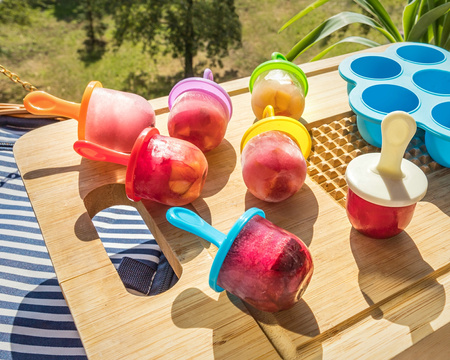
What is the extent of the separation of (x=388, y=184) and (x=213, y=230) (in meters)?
0.21

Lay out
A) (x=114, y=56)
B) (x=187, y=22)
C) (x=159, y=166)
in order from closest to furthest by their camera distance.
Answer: (x=159, y=166), (x=187, y=22), (x=114, y=56)

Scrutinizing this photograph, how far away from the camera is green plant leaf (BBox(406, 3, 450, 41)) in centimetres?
105

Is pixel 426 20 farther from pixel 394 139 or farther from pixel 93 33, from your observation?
pixel 93 33

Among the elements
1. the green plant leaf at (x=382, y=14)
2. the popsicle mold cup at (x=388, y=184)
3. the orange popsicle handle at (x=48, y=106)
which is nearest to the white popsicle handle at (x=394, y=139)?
the popsicle mold cup at (x=388, y=184)

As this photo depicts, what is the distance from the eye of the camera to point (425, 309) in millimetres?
518

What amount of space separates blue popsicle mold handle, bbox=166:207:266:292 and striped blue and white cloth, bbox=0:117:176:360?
378 millimetres

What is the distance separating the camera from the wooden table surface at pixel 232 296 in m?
0.49

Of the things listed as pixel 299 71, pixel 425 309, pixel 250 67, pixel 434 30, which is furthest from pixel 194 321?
pixel 250 67

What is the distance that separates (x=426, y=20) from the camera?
3.59 feet

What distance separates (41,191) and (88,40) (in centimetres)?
187

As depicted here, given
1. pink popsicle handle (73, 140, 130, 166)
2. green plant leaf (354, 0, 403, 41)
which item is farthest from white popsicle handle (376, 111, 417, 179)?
green plant leaf (354, 0, 403, 41)

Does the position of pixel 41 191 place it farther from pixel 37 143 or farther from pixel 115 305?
pixel 115 305

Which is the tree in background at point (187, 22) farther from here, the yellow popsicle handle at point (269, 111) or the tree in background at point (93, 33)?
the yellow popsicle handle at point (269, 111)

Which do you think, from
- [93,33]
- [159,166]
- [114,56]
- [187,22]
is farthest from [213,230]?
[93,33]
